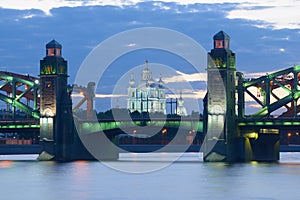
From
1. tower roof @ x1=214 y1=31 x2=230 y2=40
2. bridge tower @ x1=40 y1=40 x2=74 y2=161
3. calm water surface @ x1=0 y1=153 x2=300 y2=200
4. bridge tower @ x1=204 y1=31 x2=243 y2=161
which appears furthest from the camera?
bridge tower @ x1=40 y1=40 x2=74 y2=161

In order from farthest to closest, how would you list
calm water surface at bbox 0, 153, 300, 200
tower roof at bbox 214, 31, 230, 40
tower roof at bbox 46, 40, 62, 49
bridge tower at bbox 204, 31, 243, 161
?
tower roof at bbox 46, 40, 62, 49 < tower roof at bbox 214, 31, 230, 40 < bridge tower at bbox 204, 31, 243, 161 < calm water surface at bbox 0, 153, 300, 200

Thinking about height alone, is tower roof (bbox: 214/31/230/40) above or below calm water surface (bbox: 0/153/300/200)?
above

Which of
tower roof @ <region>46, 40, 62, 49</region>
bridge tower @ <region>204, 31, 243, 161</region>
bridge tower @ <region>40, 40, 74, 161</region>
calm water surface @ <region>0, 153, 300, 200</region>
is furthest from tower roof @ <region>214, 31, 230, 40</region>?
tower roof @ <region>46, 40, 62, 49</region>

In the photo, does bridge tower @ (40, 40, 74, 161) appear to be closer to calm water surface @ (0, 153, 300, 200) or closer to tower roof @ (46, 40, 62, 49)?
tower roof @ (46, 40, 62, 49)

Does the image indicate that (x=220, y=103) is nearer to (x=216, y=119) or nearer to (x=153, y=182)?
(x=216, y=119)

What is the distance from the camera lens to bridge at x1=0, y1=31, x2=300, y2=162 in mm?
177875

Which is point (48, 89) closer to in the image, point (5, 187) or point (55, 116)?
point (55, 116)

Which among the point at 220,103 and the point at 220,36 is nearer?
the point at 220,36

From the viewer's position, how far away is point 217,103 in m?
178

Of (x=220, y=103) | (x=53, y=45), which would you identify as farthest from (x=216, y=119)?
(x=53, y=45)

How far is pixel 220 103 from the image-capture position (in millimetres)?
178375

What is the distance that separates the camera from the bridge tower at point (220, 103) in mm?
177250

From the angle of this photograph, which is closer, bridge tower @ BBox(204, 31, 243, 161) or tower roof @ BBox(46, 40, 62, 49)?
bridge tower @ BBox(204, 31, 243, 161)

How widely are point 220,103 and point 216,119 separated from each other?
250cm
